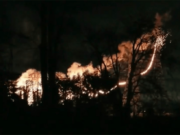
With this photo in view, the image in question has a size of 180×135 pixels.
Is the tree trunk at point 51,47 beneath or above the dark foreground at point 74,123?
above

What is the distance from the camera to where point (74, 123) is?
74.5 ft

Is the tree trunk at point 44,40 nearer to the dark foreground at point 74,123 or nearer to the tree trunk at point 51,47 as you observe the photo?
the tree trunk at point 51,47

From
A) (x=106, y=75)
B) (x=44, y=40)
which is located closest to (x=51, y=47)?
(x=44, y=40)

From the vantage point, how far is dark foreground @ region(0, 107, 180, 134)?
2230 cm

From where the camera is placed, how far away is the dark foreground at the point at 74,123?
878 inches

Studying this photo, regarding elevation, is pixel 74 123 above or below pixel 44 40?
below

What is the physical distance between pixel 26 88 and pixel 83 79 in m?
3.26

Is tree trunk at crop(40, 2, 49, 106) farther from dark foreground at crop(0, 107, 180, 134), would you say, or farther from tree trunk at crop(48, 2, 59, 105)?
dark foreground at crop(0, 107, 180, 134)

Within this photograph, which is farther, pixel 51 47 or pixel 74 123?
pixel 51 47

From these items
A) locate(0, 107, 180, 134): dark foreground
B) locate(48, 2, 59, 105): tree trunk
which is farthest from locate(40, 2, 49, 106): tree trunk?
locate(0, 107, 180, 134): dark foreground

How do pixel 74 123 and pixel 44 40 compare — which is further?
pixel 44 40

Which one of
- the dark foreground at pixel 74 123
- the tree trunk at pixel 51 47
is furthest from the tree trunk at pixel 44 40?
the dark foreground at pixel 74 123

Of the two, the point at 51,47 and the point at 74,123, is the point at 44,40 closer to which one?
the point at 51,47

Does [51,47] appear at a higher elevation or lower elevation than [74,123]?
higher
